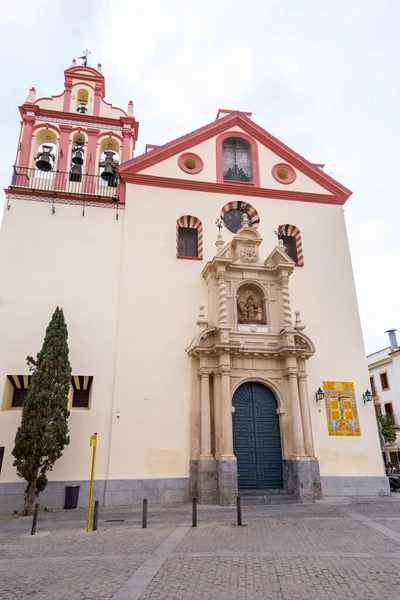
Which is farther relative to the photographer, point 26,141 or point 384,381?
point 384,381

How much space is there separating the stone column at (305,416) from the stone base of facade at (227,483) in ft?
9.05

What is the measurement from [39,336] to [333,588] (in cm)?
1192

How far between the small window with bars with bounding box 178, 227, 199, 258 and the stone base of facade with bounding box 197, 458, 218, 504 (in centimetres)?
811

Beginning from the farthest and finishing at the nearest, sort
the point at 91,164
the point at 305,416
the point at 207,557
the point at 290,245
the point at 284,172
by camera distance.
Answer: the point at 284,172
the point at 290,245
the point at 91,164
the point at 305,416
the point at 207,557

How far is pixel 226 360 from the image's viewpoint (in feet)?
45.8

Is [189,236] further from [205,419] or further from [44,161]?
[205,419]

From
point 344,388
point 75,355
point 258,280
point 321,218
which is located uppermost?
point 321,218

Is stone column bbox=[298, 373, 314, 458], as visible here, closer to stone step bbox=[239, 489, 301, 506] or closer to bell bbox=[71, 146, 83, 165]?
stone step bbox=[239, 489, 301, 506]

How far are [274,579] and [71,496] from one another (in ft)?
28.9

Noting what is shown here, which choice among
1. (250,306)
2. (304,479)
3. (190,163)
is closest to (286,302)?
(250,306)

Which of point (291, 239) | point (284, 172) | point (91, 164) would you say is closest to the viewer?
point (91, 164)

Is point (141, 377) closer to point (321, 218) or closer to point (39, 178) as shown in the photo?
point (39, 178)

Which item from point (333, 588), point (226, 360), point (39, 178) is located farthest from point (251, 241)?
point (333, 588)

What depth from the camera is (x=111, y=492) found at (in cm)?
1291
